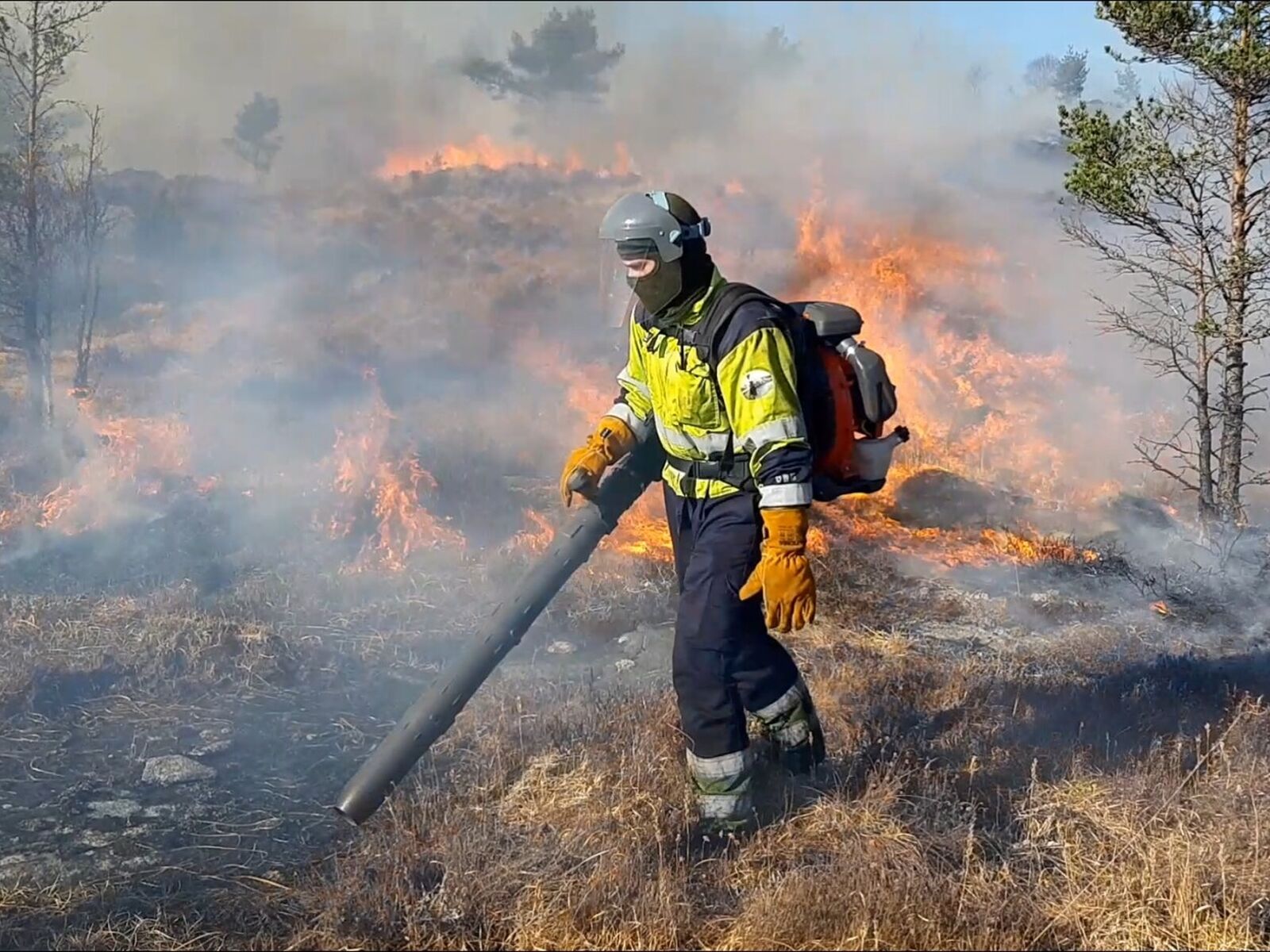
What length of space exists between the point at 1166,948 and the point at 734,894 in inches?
50.4

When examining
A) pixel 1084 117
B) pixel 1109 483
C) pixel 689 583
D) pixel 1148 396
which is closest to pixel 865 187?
pixel 1148 396

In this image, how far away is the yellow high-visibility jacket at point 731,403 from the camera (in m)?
3.45

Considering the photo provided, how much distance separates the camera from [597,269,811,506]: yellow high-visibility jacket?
3.45 meters

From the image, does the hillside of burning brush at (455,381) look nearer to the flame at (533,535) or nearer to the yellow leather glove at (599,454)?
the flame at (533,535)

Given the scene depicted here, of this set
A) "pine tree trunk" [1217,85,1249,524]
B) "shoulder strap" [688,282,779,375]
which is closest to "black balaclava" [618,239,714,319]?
"shoulder strap" [688,282,779,375]

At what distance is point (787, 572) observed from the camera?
134 inches

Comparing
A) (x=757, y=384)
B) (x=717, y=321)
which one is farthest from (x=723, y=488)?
(x=717, y=321)

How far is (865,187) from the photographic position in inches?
619

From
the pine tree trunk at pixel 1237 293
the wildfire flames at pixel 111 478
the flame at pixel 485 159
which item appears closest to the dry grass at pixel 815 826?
the wildfire flames at pixel 111 478

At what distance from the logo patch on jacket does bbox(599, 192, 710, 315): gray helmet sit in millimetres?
484

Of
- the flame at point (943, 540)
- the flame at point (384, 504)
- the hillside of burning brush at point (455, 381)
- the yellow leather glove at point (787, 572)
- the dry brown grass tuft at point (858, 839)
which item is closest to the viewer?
the dry brown grass tuft at point (858, 839)

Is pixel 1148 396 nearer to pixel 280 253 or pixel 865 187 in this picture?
pixel 865 187

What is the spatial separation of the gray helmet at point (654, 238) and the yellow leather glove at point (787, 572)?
0.91 m

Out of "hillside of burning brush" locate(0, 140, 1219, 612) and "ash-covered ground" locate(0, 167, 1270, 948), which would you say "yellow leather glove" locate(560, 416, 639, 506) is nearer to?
"ash-covered ground" locate(0, 167, 1270, 948)
